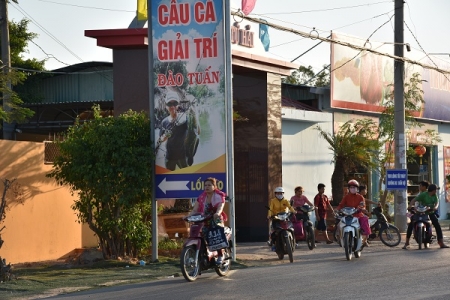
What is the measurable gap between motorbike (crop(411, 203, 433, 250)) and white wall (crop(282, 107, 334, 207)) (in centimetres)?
674

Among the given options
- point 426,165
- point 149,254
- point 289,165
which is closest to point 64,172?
point 149,254

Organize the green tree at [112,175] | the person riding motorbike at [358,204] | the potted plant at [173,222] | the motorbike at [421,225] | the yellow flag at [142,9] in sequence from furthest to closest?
the potted plant at [173,222]
the yellow flag at [142,9]
the motorbike at [421,225]
the person riding motorbike at [358,204]
the green tree at [112,175]

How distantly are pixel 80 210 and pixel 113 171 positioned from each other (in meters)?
1.35

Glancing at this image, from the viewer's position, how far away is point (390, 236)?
23469 millimetres

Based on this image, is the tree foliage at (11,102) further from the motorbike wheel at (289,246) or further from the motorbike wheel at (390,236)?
the motorbike wheel at (390,236)

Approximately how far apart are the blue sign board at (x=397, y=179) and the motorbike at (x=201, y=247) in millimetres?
11502

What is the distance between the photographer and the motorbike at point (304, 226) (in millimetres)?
22328

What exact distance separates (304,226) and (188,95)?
5540 mm

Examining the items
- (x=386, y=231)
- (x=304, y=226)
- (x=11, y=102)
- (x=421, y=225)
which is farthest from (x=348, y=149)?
(x=11, y=102)

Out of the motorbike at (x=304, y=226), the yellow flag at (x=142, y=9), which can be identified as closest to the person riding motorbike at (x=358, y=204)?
the motorbike at (x=304, y=226)

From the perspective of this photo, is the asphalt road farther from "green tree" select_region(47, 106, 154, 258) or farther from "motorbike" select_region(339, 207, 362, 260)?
"green tree" select_region(47, 106, 154, 258)

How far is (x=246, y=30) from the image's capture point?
24.8m

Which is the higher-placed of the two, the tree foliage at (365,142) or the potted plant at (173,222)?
the tree foliage at (365,142)

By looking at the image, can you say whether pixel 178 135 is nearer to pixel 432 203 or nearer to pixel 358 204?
pixel 358 204
